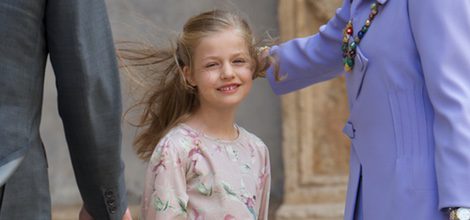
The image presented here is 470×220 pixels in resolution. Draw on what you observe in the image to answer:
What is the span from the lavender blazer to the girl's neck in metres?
0.38

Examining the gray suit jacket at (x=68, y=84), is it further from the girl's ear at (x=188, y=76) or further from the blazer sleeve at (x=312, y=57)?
the blazer sleeve at (x=312, y=57)

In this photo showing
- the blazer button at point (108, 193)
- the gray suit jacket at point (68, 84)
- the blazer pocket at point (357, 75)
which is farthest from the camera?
the blazer pocket at point (357, 75)

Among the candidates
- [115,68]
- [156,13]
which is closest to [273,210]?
[156,13]

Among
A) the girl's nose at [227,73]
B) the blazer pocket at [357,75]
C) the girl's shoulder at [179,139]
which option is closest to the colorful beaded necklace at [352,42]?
the blazer pocket at [357,75]

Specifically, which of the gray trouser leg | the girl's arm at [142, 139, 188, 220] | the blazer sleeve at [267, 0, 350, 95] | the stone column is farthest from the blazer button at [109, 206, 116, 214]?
the stone column

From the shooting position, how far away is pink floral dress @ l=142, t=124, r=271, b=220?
288 centimetres

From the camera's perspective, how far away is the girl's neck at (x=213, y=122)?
10.1 ft

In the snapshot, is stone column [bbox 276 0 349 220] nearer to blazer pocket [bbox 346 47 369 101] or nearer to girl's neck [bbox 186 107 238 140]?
girl's neck [bbox 186 107 238 140]

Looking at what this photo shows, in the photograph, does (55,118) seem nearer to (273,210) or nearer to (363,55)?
(273,210)

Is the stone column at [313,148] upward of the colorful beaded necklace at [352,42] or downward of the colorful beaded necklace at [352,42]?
downward

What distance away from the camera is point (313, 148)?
530 centimetres

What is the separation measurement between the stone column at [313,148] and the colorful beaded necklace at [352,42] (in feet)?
7.75

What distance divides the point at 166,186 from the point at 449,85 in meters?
0.74

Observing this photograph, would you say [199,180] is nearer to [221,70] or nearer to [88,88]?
[221,70]
